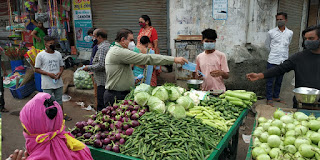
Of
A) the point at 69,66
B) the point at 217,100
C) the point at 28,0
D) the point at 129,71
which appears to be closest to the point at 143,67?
the point at 129,71

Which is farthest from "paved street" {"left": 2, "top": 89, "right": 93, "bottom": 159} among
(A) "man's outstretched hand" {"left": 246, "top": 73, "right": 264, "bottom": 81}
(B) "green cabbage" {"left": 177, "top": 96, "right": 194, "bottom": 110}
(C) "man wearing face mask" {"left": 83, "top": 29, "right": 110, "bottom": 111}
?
(A) "man's outstretched hand" {"left": 246, "top": 73, "right": 264, "bottom": 81}

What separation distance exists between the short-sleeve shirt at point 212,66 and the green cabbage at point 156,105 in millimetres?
1437

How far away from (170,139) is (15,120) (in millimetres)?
5372

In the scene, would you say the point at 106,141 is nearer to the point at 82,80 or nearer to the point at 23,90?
the point at 82,80

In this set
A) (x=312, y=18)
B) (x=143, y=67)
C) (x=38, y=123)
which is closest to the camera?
(x=38, y=123)

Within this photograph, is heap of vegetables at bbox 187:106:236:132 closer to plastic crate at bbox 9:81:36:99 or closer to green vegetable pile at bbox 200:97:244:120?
green vegetable pile at bbox 200:97:244:120

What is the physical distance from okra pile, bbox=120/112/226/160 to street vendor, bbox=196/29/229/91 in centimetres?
154

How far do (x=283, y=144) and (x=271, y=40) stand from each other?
174 inches

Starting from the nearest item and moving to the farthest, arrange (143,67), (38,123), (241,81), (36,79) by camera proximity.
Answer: (38,123) < (143,67) < (241,81) < (36,79)

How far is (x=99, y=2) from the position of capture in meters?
8.96

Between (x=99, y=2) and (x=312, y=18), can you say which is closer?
(x=99, y=2)

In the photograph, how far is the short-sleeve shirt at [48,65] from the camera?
17.0 feet

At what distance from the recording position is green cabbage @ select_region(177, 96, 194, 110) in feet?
11.2

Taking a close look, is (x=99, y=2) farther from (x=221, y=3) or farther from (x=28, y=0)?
(x=221, y=3)
